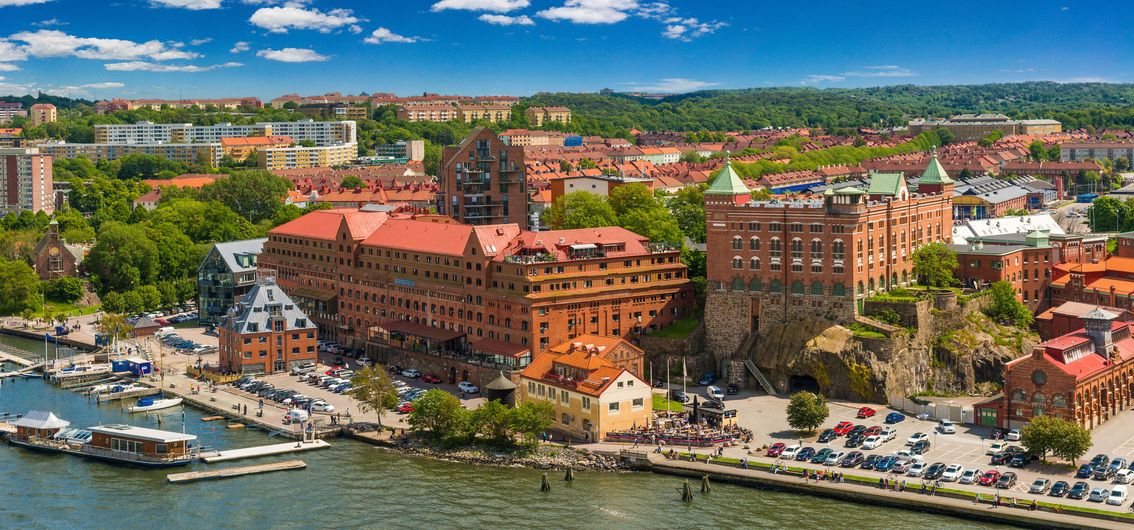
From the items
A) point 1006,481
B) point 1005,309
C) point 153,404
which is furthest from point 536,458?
point 1005,309

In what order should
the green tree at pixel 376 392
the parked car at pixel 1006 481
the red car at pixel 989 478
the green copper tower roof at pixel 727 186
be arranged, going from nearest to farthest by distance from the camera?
the parked car at pixel 1006 481
the red car at pixel 989 478
the green tree at pixel 376 392
the green copper tower roof at pixel 727 186

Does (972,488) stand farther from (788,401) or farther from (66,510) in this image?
(66,510)

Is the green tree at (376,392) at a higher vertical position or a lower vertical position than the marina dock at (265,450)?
higher

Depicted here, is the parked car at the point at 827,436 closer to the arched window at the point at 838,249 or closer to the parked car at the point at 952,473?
the parked car at the point at 952,473

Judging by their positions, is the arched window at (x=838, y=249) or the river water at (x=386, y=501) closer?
the river water at (x=386, y=501)

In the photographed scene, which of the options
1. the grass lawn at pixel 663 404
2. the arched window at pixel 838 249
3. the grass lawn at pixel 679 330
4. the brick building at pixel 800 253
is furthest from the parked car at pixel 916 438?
the grass lawn at pixel 679 330

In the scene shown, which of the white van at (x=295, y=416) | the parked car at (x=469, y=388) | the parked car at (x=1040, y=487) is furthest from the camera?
the parked car at (x=469, y=388)

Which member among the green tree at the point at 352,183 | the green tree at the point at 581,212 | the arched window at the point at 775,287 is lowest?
the arched window at the point at 775,287
